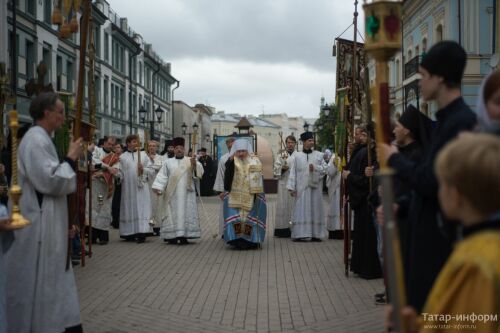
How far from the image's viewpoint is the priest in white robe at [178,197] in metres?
13.2

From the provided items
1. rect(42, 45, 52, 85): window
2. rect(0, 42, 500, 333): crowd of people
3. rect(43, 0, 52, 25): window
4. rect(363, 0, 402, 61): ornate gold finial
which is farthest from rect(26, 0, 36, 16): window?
rect(363, 0, 402, 61): ornate gold finial

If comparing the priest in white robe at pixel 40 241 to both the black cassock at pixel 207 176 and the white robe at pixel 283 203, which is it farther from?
the black cassock at pixel 207 176

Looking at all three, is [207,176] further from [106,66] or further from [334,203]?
[106,66]

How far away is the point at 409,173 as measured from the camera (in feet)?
11.6

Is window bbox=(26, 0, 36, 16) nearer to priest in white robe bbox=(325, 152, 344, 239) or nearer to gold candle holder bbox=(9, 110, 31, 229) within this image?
priest in white robe bbox=(325, 152, 344, 239)

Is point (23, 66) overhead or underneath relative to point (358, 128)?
overhead

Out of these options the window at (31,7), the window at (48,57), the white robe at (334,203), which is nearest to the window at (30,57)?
the window at (31,7)

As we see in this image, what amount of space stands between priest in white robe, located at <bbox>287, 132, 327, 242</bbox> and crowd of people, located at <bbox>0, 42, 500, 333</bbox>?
4.00ft

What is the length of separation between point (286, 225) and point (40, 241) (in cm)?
991

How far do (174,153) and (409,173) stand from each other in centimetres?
1055

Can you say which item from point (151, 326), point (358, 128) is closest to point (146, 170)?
point (358, 128)

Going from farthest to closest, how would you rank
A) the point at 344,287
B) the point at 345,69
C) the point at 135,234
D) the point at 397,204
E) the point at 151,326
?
1. the point at 135,234
2. the point at 345,69
3. the point at 344,287
4. the point at 151,326
5. the point at 397,204

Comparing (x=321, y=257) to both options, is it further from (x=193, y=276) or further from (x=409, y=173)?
(x=409, y=173)

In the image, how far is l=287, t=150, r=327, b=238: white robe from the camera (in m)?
13.7
